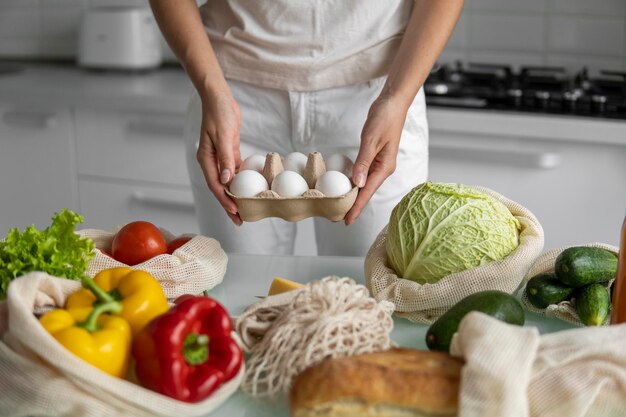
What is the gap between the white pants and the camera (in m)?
1.80

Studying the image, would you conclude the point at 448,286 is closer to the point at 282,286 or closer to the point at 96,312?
the point at 282,286

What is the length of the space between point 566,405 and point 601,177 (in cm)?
152

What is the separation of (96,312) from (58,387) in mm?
83

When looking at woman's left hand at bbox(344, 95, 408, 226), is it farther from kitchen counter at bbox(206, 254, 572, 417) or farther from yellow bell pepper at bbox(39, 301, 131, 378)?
yellow bell pepper at bbox(39, 301, 131, 378)

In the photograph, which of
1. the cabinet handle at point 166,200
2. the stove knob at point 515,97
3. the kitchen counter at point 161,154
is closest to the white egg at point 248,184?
the kitchen counter at point 161,154

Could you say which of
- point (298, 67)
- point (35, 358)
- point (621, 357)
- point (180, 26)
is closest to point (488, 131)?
point (298, 67)

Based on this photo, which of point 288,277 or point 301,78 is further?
point 301,78

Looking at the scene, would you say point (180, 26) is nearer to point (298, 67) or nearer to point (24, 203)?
point (298, 67)

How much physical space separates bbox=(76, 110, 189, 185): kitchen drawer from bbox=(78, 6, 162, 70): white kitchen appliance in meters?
0.41

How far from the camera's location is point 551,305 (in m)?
1.26

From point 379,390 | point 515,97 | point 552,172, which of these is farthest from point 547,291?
point 515,97

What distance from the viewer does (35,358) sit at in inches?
38.6

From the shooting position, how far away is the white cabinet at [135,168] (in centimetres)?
273

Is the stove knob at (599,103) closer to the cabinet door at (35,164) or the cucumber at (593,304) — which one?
the cucumber at (593,304)
